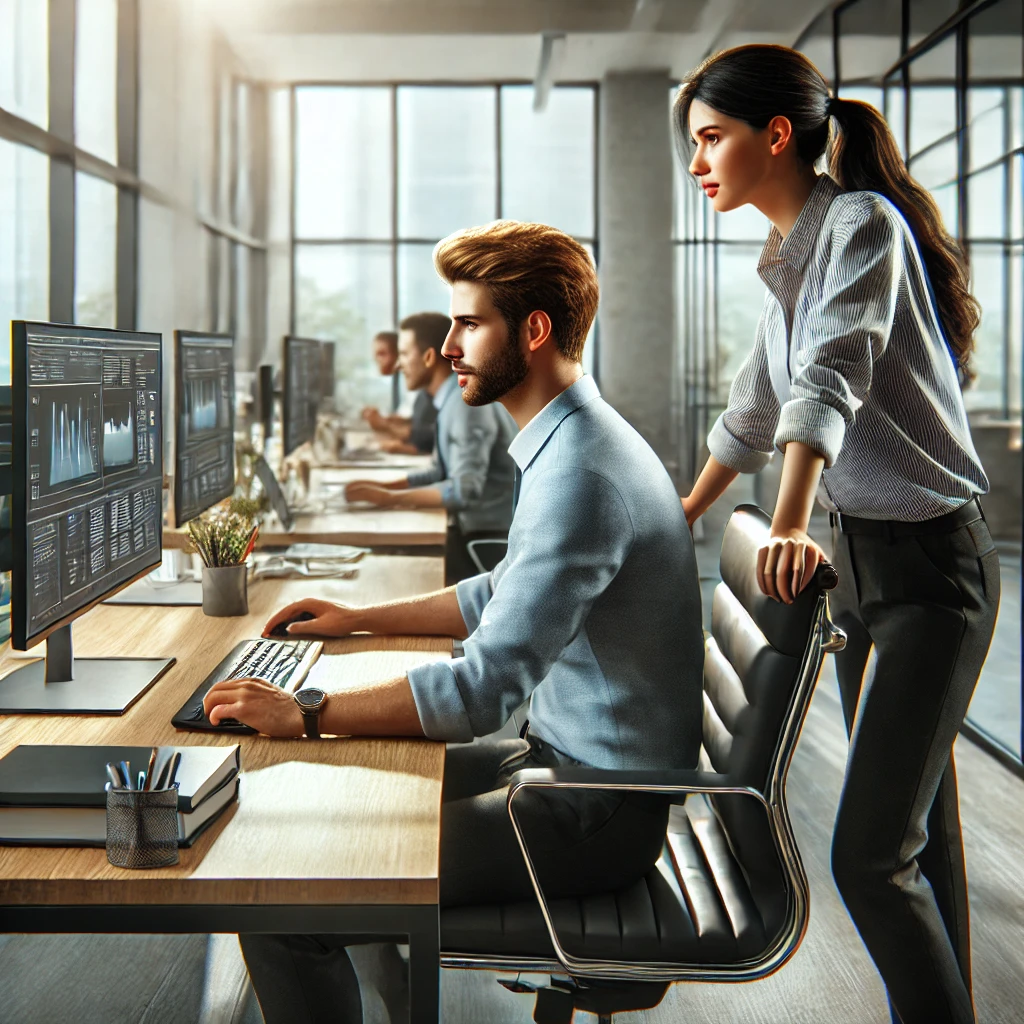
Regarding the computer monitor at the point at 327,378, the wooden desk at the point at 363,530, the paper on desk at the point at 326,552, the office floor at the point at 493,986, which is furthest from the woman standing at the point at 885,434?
the computer monitor at the point at 327,378

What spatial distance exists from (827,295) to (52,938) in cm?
207

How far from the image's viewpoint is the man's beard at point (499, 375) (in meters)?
1.66

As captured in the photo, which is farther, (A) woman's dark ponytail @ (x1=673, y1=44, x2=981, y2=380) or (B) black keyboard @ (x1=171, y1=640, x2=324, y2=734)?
(A) woman's dark ponytail @ (x1=673, y1=44, x2=981, y2=380)

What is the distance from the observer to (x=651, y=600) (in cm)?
151

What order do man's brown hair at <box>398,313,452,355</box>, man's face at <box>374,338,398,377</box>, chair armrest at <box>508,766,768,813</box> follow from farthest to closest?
1. man's face at <box>374,338,398,377</box>
2. man's brown hair at <box>398,313,452,355</box>
3. chair armrest at <box>508,766,768,813</box>

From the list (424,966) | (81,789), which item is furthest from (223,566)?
(424,966)

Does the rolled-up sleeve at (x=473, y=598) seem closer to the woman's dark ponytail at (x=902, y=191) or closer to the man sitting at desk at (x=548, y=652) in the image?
the man sitting at desk at (x=548, y=652)

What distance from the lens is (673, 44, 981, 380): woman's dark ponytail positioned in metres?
1.67

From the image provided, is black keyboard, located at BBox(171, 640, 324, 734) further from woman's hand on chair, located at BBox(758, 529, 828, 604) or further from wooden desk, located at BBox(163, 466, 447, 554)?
wooden desk, located at BBox(163, 466, 447, 554)

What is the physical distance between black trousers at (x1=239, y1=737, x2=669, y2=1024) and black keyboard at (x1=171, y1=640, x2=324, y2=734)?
312mm

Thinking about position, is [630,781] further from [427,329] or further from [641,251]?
[641,251]

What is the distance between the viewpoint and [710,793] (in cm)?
138

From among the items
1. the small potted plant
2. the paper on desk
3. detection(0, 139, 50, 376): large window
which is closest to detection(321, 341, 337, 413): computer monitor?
detection(0, 139, 50, 376): large window

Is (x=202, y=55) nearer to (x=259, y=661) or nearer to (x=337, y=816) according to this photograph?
(x=259, y=661)
